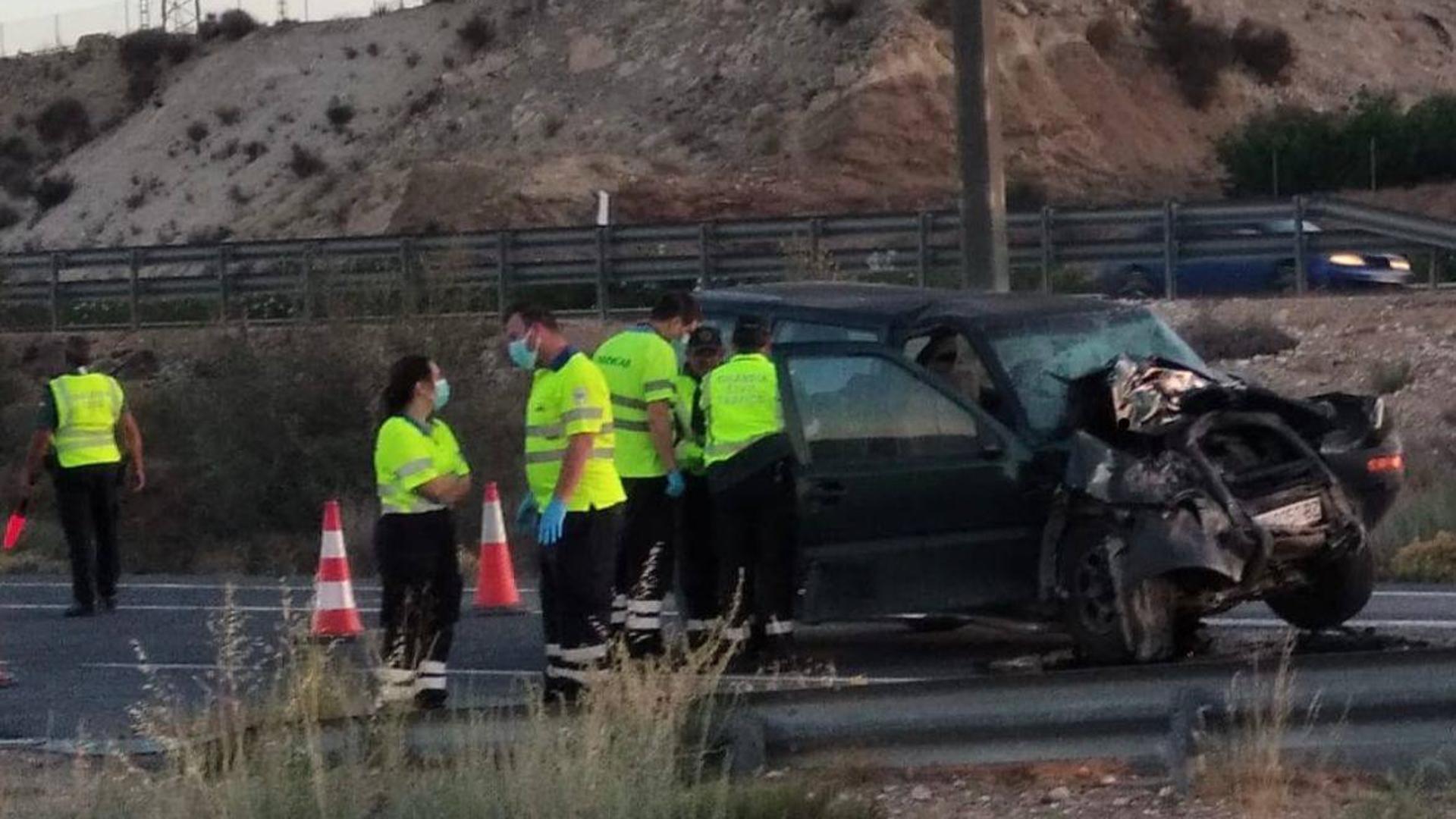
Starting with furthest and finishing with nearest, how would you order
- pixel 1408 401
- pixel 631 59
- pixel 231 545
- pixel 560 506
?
1. pixel 631 59
2. pixel 1408 401
3. pixel 231 545
4. pixel 560 506

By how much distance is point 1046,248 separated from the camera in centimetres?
3319

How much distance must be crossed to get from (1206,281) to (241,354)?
13.0 metres

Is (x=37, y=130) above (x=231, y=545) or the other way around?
above

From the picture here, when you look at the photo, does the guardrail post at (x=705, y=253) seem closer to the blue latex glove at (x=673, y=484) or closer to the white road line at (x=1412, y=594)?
the white road line at (x=1412, y=594)

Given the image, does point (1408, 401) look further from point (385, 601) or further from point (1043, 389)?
point (385, 601)

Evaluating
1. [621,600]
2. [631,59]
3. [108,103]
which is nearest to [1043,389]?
[621,600]

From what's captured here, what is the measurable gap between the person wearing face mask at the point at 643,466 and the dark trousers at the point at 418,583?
3.45ft

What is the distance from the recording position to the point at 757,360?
12.4 metres

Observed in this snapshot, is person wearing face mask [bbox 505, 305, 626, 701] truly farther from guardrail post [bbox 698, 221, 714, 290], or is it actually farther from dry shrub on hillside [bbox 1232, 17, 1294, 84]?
dry shrub on hillside [bbox 1232, 17, 1294, 84]

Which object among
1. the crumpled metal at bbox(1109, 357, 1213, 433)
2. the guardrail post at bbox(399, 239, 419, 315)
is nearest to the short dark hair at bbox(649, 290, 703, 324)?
the crumpled metal at bbox(1109, 357, 1213, 433)

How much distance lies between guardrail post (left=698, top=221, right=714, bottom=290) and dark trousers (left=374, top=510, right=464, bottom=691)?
2484 cm

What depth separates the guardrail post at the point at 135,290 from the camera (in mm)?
42062

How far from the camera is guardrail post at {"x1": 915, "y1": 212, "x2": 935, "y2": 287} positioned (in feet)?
114

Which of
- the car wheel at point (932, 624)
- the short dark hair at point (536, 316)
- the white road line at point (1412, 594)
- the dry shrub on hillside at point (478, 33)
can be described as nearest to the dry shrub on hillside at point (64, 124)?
the dry shrub on hillside at point (478, 33)
